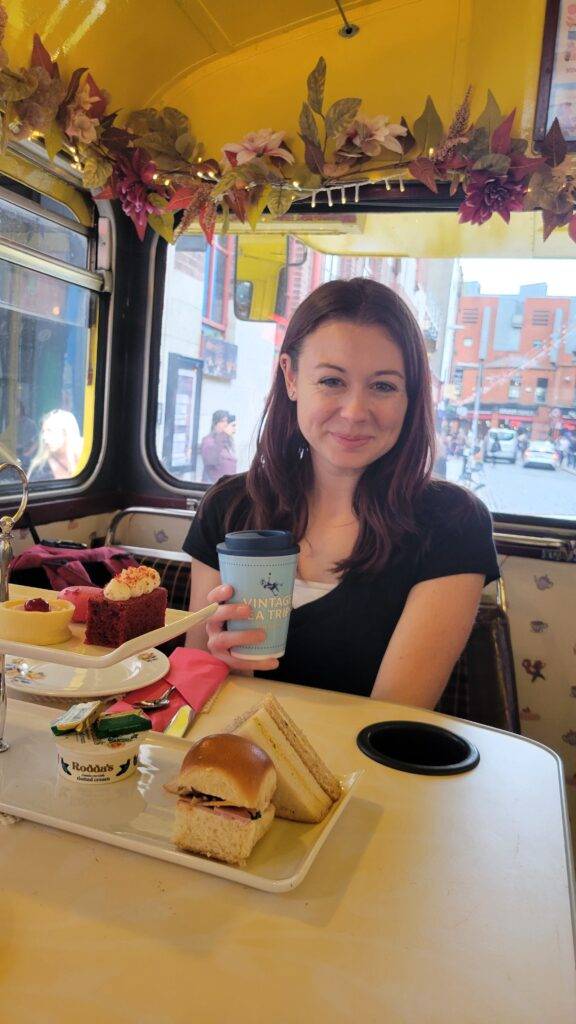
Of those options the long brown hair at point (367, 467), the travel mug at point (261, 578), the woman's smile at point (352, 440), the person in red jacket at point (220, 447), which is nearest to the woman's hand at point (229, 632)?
the travel mug at point (261, 578)

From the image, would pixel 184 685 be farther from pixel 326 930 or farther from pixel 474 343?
pixel 474 343

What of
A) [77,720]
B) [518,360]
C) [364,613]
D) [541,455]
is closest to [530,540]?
[541,455]

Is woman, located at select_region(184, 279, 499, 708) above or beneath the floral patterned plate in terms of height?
above

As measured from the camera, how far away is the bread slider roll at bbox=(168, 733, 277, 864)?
32.5 inches

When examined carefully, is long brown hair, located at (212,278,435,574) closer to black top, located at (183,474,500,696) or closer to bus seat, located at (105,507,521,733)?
black top, located at (183,474,500,696)

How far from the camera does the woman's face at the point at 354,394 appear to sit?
179 centimetres

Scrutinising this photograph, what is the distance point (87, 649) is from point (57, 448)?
7.90 feet

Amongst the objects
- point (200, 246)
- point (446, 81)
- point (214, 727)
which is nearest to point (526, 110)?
point (446, 81)

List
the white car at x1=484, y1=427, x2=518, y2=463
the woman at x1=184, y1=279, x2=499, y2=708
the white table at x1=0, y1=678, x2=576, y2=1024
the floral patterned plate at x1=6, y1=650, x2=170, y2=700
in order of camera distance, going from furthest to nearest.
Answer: the white car at x1=484, y1=427, x2=518, y2=463 < the woman at x1=184, y1=279, x2=499, y2=708 < the floral patterned plate at x1=6, y1=650, x2=170, y2=700 < the white table at x1=0, y1=678, x2=576, y2=1024

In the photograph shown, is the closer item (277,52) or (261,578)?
(261,578)

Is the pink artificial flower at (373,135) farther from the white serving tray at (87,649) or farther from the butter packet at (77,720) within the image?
the butter packet at (77,720)

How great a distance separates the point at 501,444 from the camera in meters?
3.02

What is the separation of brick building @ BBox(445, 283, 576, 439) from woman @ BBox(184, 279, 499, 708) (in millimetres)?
1219

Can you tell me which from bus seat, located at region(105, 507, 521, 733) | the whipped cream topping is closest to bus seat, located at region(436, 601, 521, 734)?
bus seat, located at region(105, 507, 521, 733)
